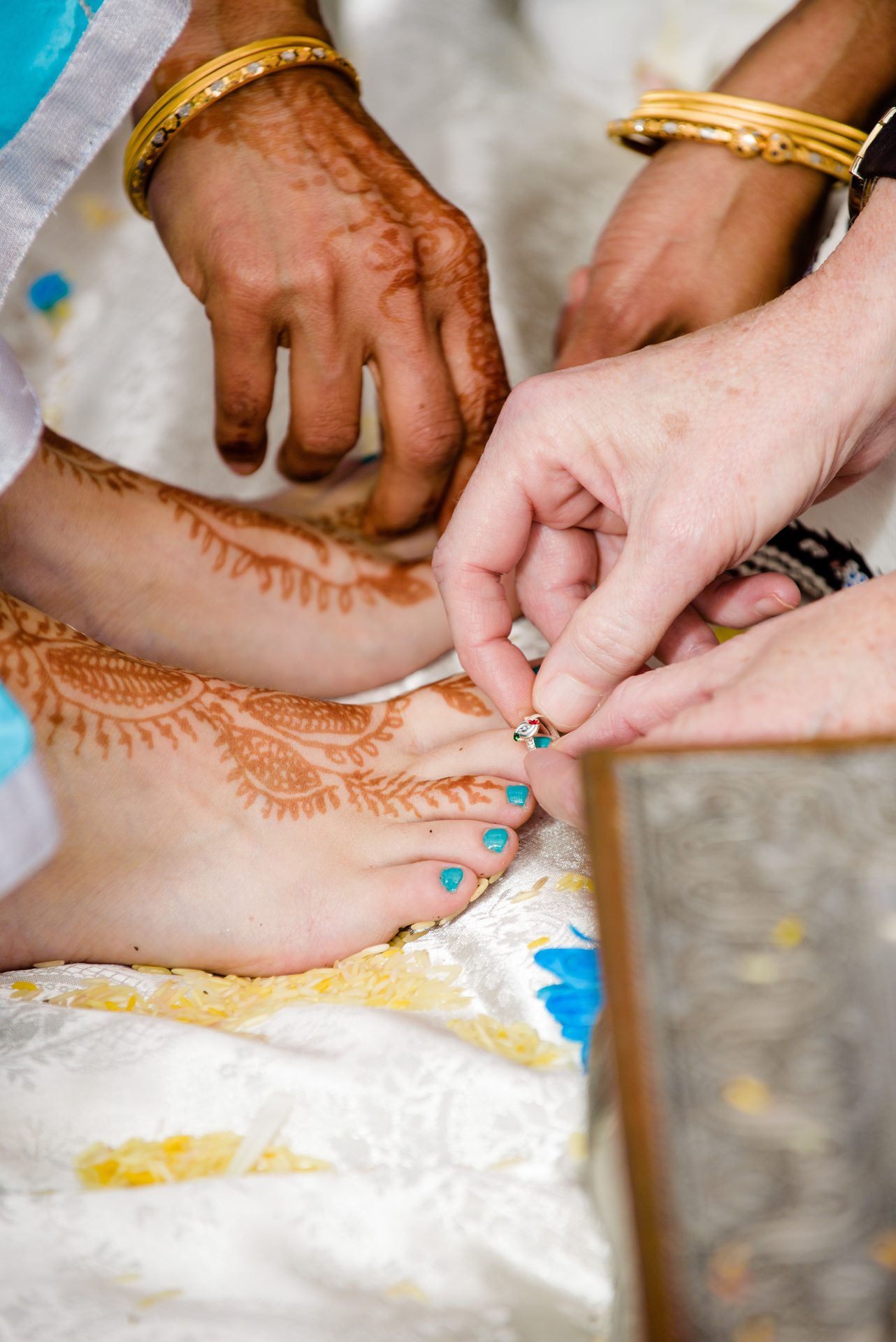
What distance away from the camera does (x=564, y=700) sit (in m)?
0.75

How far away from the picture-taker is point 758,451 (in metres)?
0.66

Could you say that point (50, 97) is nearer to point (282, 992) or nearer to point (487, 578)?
point (487, 578)

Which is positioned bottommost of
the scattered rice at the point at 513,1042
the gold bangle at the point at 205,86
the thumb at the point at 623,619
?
the scattered rice at the point at 513,1042

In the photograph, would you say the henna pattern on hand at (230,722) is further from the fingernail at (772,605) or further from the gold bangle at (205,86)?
the gold bangle at (205,86)

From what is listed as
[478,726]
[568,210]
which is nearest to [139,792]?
[478,726]

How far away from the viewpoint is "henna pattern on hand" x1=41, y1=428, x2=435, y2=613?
1.01m

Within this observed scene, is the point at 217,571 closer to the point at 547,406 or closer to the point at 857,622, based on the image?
the point at 547,406

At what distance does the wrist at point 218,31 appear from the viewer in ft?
3.17

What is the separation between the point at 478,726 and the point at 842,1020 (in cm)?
58

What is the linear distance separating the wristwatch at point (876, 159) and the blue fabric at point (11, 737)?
2.40ft

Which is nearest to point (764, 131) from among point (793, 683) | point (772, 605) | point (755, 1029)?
point (772, 605)

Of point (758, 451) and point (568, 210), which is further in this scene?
point (568, 210)

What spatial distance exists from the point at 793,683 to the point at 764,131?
0.75 metres

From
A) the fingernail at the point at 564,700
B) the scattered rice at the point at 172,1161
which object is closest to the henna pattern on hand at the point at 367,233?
the fingernail at the point at 564,700
